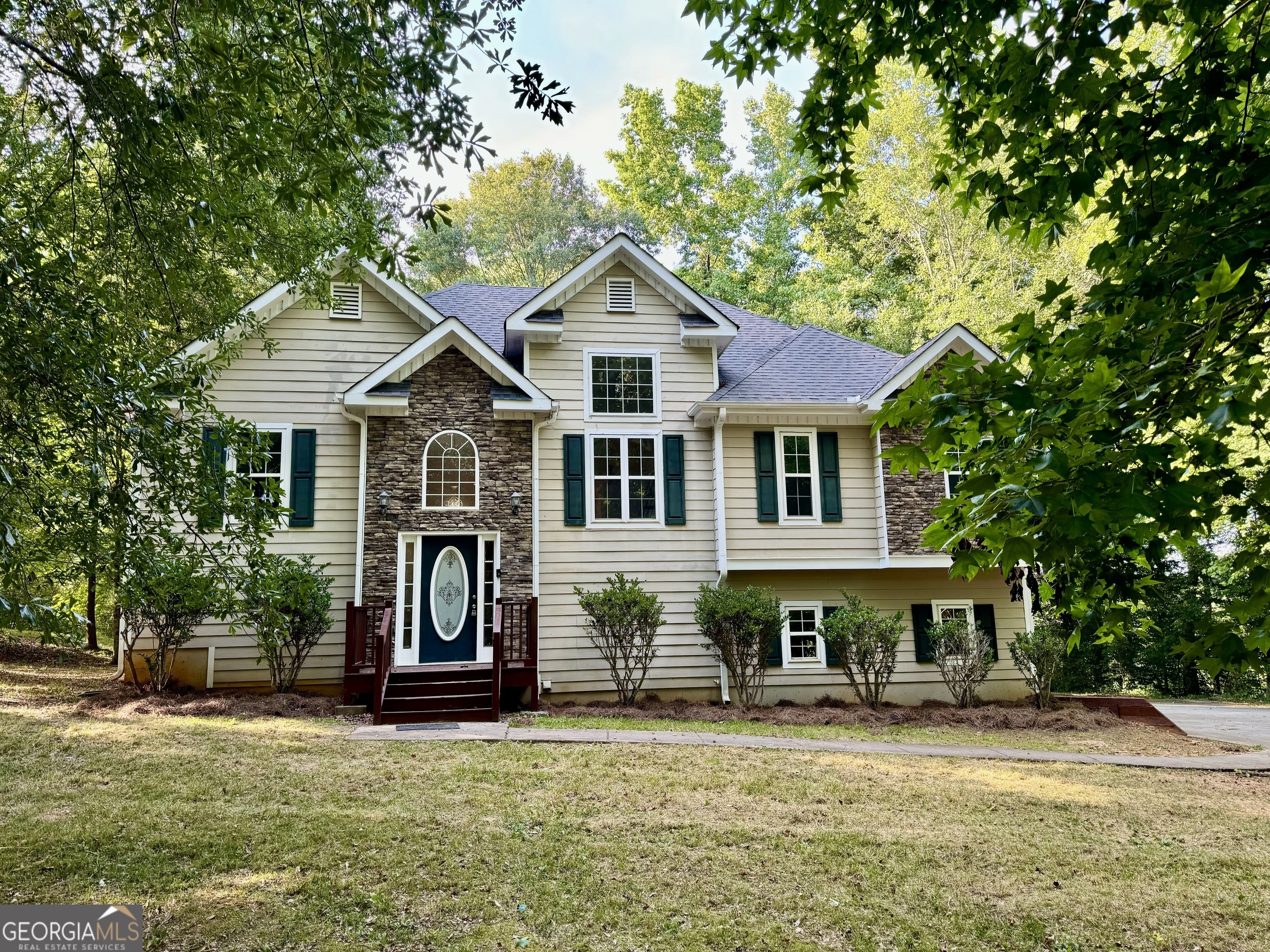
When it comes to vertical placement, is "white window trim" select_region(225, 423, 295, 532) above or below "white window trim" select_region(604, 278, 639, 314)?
below

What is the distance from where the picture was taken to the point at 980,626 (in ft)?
44.6

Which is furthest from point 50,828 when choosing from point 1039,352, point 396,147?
point 1039,352

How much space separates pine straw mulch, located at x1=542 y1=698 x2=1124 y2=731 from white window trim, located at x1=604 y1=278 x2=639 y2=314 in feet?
21.3

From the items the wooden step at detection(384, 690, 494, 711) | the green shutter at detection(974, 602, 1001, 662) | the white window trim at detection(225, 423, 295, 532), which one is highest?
the white window trim at detection(225, 423, 295, 532)

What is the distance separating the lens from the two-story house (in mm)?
12086

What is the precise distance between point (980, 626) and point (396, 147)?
39.9 ft

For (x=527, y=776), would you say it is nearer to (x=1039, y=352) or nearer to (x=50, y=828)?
(x=50, y=828)

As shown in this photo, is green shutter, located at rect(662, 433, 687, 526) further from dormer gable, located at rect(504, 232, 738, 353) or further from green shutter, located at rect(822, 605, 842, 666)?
green shutter, located at rect(822, 605, 842, 666)

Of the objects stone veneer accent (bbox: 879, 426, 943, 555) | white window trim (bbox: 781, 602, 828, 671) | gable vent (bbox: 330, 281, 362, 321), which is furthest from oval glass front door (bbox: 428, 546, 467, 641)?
stone veneer accent (bbox: 879, 426, 943, 555)

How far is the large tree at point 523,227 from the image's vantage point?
28906mm

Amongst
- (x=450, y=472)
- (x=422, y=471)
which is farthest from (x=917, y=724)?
(x=422, y=471)

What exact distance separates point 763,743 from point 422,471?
6.48 m

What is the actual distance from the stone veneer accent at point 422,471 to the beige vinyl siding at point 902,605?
145 inches

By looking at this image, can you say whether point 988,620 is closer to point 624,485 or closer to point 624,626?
point 624,626
